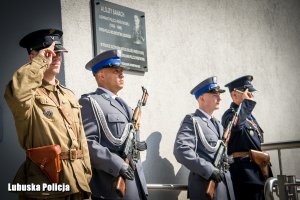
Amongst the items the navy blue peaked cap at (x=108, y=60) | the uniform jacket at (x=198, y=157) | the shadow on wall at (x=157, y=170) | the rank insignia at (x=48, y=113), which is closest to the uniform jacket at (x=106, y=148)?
the navy blue peaked cap at (x=108, y=60)

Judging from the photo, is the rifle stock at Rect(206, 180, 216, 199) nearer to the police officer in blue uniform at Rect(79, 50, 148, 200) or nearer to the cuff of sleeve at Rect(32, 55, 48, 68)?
the police officer in blue uniform at Rect(79, 50, 148, 200)

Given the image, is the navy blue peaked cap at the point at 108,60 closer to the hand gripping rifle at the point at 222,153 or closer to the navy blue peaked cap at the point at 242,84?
the hand gripping rifle at the point at 222,153

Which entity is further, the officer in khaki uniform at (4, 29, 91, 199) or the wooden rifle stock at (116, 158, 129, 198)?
the wooden rifle stock at (116, 158, 129, 198)

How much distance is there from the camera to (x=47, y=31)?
3.02 metres

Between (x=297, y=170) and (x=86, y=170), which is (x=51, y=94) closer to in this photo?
(x=86, y=170)

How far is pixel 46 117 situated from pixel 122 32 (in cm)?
184

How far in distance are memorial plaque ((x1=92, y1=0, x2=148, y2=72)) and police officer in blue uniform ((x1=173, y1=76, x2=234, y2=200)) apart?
28.3 inches

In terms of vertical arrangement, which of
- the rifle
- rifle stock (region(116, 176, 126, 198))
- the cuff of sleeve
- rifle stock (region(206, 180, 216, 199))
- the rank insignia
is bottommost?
rifle stock (region(206, 180, 216, 199))

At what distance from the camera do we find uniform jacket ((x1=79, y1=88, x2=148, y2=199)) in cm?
321

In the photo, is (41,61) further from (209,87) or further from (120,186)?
(209,87)

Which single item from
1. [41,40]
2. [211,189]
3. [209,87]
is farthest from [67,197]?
[209,87]

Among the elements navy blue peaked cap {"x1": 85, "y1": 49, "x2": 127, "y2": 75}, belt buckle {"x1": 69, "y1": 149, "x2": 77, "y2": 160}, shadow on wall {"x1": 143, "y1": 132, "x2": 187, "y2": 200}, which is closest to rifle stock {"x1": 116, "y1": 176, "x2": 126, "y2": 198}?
belt buckle {"x1": 69, "y1": 149, "x2": 77, "y2": 160}

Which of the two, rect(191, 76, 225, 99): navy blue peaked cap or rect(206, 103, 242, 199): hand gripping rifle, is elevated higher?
rect(191, 76, 225, 99): navy blue peaked cap

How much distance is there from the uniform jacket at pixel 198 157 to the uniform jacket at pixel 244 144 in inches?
13.8
